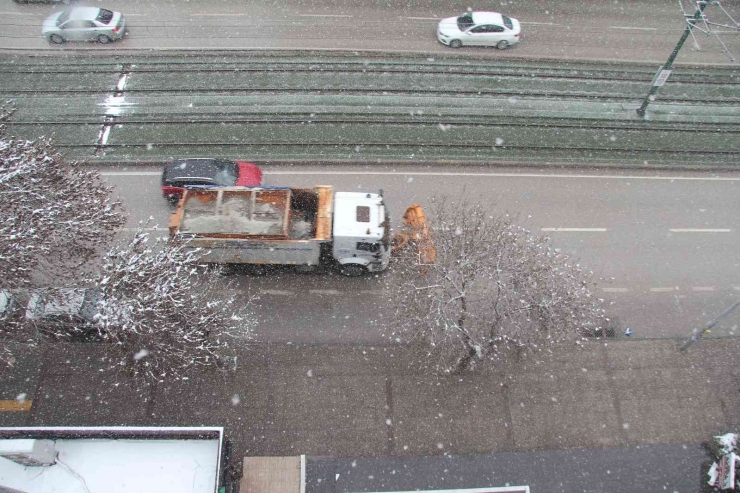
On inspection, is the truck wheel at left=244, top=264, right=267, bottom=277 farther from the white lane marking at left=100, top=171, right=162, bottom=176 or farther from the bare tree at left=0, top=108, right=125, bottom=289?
the white lane marking at left=100, top=171, right=162, bottom=176

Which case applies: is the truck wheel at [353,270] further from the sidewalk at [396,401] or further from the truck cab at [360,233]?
the sidewalk at [396,401]

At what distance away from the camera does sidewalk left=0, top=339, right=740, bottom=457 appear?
54.7 ft

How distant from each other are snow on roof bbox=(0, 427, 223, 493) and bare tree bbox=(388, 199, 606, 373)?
691 cm

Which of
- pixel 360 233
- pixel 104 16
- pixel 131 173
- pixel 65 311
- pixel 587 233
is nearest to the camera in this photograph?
pixel 65 311

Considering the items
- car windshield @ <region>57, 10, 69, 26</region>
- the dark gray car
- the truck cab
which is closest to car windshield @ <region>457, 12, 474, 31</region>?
the truck cab

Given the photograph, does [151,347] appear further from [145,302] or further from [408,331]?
[408,331]

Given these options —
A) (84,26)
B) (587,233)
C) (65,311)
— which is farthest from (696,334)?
(84,26)

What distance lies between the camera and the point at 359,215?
18.4 metres

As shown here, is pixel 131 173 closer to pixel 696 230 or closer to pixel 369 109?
pixel 369 109

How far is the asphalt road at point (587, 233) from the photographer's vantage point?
752 inches

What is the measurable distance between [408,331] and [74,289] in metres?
10.3

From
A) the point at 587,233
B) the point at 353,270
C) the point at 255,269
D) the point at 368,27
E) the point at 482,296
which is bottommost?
the point at 482,296

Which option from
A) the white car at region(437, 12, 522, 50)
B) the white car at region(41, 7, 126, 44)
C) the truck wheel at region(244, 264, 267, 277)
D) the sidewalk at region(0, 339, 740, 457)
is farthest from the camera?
the white car at region(437, 12, 522, 50)

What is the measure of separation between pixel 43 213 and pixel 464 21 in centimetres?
2118
